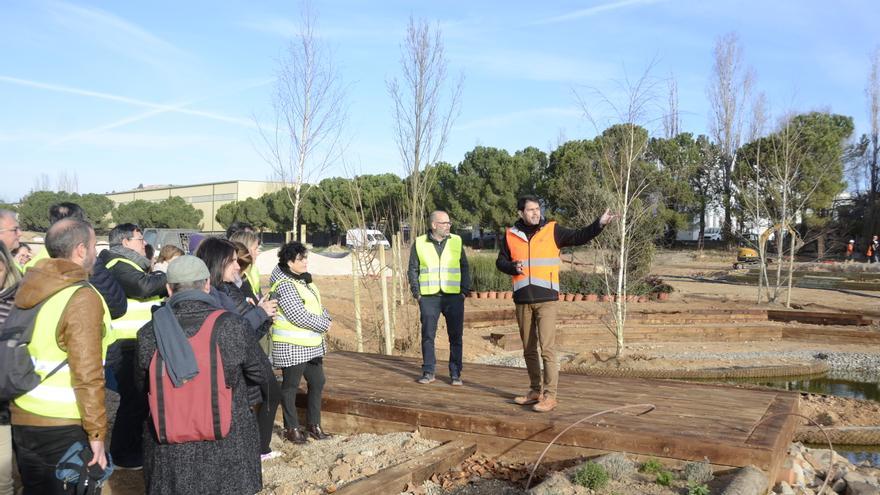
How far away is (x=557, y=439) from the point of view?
488 centimetres

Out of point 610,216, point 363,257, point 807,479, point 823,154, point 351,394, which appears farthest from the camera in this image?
point 823,154

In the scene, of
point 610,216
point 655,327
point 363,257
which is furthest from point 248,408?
point 655,327

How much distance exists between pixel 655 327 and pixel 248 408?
501 inches

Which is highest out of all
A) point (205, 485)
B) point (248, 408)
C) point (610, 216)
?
point (610, 216)

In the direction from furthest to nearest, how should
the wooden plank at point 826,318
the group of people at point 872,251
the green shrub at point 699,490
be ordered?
the group of people at point 872,251 < the wooden plank at point 826,318 < the green shrub at point 699,490

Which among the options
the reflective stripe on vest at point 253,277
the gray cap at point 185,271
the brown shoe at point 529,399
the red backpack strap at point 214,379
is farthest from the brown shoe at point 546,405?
the gray cap at point 185,271

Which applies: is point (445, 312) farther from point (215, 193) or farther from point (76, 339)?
point (215, 193)

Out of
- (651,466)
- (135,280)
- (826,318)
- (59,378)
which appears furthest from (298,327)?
(826,318)

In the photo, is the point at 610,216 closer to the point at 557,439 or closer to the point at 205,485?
the point at 557,439

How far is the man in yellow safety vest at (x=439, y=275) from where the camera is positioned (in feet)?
19.8

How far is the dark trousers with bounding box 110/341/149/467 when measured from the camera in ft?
13.7

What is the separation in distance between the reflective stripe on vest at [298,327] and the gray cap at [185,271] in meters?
1.74

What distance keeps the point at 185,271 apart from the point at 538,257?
8.98 ft

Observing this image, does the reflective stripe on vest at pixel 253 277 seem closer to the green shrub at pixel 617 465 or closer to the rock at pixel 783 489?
the green shrub at pixel 617 465
